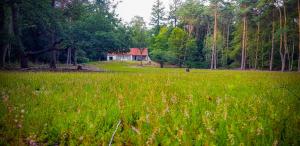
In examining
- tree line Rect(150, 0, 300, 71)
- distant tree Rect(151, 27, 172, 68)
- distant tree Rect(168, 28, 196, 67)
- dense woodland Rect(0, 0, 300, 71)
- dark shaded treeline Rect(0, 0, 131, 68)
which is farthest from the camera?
distant tree Rect(151, 27, 172, 68)

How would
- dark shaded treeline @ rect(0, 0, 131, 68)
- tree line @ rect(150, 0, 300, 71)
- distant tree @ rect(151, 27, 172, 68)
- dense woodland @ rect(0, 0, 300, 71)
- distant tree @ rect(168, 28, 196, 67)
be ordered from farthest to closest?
1. distant tree @ rect(151, 27, 172, 68)
2. distant tree @ rect(168, 28, 196, 67)
3. tree line @ rect(150, 0, 300, 71)
4. dense woodland @ rect(0, 0, 300, 71)
5. dark shaded treeline @ rect(0, 0, 131, 68)

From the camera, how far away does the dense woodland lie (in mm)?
32862

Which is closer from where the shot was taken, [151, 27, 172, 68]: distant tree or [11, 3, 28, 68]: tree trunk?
[11, 3, 28, 68]: tree trunk

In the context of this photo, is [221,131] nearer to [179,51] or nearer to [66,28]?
[66,28]

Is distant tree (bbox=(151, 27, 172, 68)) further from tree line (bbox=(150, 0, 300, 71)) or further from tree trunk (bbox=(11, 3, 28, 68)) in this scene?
tree trunk (bbox=(11, 3, 28, 68))

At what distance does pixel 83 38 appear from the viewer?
36.0m

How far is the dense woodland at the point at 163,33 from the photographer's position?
108ft

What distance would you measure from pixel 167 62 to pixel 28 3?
59.4 meters

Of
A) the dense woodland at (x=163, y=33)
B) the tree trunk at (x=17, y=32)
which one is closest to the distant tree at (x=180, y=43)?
the dense woodland at (x=163, y=33)

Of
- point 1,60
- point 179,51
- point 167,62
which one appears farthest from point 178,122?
point 167,62

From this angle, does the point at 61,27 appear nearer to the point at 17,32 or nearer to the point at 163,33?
the point at 17,32

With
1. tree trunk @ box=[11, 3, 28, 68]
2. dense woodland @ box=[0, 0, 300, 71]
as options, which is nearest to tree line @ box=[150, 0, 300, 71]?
dense woodland @ box=[0, 0, 300, 71]

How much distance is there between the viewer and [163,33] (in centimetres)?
8419

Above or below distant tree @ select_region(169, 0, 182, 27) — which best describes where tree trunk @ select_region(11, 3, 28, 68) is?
below
